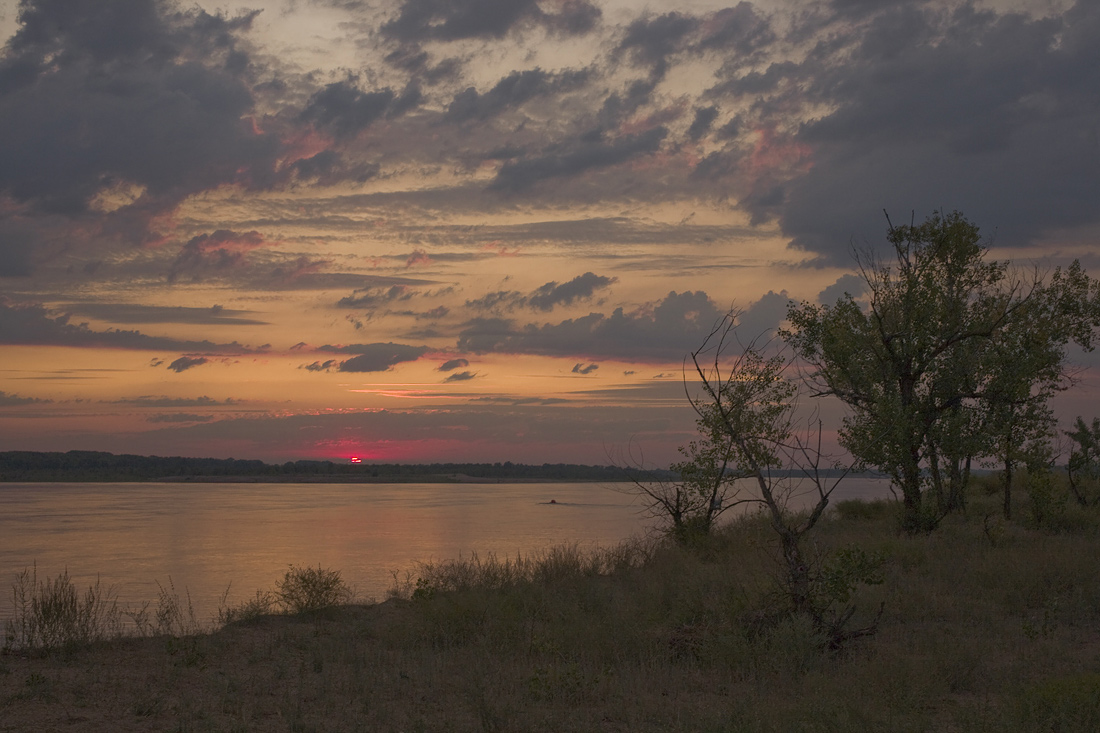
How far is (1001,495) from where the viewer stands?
3494 centimetres

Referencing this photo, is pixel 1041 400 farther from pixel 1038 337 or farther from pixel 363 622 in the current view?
pixel 363 622

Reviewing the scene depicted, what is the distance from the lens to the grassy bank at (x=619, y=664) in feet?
26.7

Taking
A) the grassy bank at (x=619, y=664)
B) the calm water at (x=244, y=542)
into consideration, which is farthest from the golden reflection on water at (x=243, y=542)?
the grassy bank at (x=619, y=664)

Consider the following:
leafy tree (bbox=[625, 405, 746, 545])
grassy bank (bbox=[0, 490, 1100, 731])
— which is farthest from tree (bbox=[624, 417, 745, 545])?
grassy bank (bbox=[0, 490, 1100, 731])

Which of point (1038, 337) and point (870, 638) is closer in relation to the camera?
point (870, 638)

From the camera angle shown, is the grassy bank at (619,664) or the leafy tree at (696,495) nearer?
the grassy bank at (619,664)

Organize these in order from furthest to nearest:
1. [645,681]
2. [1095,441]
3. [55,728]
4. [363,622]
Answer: [1095,441] → [363,622] → [645,681] → [55,728]

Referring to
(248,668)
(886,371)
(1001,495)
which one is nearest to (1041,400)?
(886,371)

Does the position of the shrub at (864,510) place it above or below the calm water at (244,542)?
above

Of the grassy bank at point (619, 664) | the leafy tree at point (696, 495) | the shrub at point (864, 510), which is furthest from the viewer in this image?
the shrub at point (864, 510)

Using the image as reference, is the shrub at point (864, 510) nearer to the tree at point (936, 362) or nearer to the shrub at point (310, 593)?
the tree at point (936, 362)

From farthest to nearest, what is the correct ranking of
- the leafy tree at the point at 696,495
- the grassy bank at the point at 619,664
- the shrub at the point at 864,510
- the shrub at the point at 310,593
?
the shrub at the point at 864,510
the leafy tree at the point at 696,495
the shrub at the point at 310,593
the grassy bank at the point at 619,664

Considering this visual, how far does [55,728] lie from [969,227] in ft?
80.9

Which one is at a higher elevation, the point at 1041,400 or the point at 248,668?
the point at 1041,400
